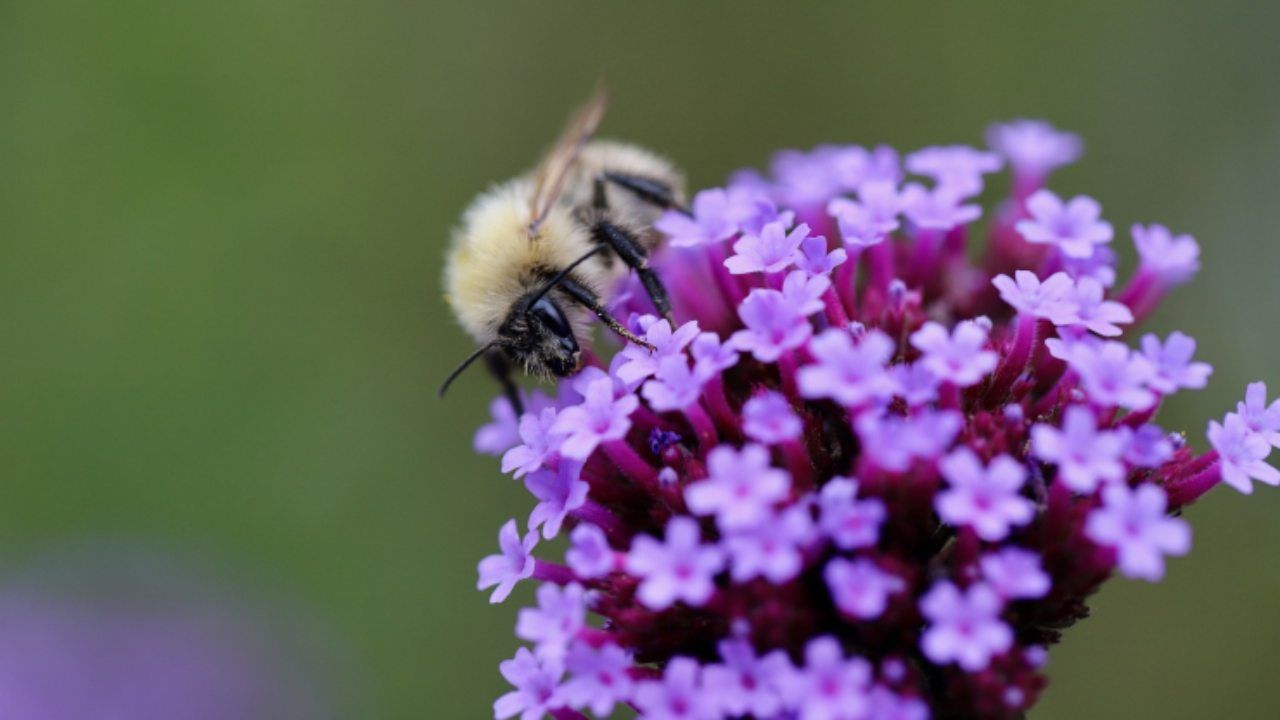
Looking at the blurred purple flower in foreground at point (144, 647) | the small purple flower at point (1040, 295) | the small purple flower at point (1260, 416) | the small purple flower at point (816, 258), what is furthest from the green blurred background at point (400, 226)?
the small purple flower at point (816, 258)

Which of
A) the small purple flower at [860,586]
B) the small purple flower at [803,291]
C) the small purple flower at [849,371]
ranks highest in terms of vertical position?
the small purple flower at [803,291]

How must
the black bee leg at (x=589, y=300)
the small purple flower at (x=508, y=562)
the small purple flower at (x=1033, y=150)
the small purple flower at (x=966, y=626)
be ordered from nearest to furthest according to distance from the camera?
1. the small purple flower at (x=966, y=626)
2. the small purple flower at (x=508, y=562)
3. the black bee leg at (x=589, y=300)
4. the small purple flower at (x=1033, y=150)

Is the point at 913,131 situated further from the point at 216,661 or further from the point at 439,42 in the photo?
the point at 216,661

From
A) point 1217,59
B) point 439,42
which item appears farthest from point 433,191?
point 1217,59

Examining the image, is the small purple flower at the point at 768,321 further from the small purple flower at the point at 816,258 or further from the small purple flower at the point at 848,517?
the small purple flower at the point at 848,517

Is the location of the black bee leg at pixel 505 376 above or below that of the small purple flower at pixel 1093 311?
above

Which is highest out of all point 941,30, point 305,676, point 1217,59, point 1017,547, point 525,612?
point 941,30
